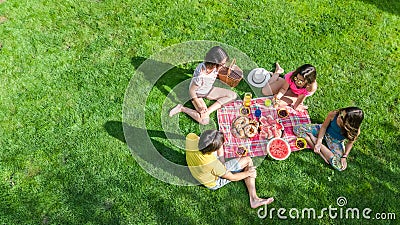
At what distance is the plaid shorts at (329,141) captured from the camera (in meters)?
4.96

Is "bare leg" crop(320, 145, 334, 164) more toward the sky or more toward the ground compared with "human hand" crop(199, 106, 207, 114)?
more toward the ground

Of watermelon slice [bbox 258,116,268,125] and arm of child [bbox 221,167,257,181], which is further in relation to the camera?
watermelon slice [bbox 258,116,268,125]

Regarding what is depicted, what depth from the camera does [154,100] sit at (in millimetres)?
5414

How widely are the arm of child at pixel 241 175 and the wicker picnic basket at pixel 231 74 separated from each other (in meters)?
1.59

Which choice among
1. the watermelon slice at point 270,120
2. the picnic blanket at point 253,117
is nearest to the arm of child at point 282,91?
the picnic blanket at point 253,117

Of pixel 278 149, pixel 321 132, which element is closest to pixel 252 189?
pixel 278 149

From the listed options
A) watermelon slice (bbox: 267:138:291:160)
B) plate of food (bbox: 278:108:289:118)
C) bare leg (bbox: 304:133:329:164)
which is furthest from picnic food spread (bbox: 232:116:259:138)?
bare leg (bbox: 304:133:329:164)

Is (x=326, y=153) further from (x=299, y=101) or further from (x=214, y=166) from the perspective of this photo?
(x=214, y=166)

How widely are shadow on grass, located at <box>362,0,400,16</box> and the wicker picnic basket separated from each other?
11.4 feet

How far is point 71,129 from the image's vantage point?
501cm

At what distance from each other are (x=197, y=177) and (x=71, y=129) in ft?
6.99

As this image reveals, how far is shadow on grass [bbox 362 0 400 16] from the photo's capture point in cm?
673

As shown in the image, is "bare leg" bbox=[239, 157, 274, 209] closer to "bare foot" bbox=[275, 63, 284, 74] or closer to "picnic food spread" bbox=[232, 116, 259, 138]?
"picnic food spread" bbox=[232, 116, 259, 138]

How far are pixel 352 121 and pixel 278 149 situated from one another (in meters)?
1.15
